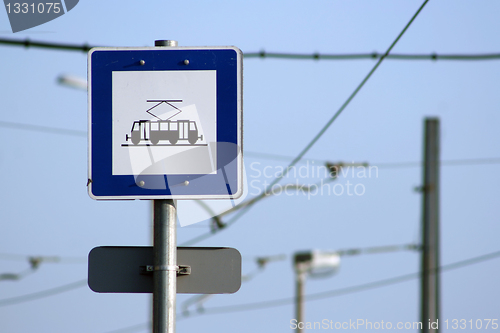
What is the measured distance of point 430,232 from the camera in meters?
11.1

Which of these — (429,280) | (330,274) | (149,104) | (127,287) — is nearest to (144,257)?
(127,287)

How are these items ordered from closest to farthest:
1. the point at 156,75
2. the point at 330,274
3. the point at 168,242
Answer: the point at 168,242
the point at 156,75
the point at 330,274

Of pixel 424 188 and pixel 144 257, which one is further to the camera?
pixel 424 188

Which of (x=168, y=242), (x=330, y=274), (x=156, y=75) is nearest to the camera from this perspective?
(x=168, y=242)

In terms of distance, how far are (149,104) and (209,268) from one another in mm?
732

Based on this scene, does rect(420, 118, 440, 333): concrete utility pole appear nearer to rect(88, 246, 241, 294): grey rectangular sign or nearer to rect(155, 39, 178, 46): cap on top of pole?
rect(88, 246, 241, 294): grey rectangular sign

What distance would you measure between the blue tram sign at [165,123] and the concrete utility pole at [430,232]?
27.7 feet

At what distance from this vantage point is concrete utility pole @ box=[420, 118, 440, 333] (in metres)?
10.9

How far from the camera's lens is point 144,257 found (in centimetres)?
312

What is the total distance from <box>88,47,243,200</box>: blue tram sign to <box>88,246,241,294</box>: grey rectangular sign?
0.77 feet

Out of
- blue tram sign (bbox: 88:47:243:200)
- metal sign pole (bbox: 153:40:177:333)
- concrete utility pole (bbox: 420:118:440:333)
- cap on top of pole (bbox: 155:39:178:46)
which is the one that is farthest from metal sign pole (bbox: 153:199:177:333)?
concrete utility pole (bbox: 420:118:440:333)

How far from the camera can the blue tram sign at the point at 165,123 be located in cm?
307

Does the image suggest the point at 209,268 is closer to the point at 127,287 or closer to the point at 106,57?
the point at 127,287

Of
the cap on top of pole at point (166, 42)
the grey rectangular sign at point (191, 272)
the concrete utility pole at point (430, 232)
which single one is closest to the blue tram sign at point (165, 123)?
the cap on top of pole at point (166, 42)
